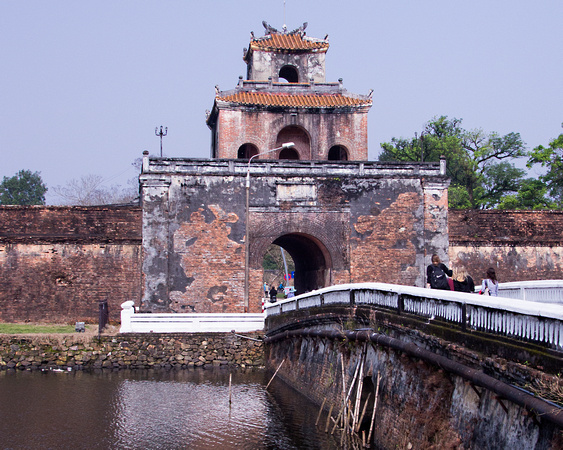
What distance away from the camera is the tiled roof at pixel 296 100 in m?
25.8

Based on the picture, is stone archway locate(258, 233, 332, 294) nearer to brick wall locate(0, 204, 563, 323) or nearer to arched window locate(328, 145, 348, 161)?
brick wall locate(0, 204, 563, 323)

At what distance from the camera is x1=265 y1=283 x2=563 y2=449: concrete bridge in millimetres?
6680

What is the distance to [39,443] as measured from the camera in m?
12.2

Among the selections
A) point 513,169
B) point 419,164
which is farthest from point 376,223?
point 513,169

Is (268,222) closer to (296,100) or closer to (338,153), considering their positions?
(338,153)

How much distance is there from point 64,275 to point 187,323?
21.1 feet

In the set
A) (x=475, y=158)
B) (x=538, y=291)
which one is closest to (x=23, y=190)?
(x=475, y=158)

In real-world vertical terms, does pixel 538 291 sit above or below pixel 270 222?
below

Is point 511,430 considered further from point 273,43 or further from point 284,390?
point 273,43

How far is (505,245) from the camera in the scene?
26156 mm

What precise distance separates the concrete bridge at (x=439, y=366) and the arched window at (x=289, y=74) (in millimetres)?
14760

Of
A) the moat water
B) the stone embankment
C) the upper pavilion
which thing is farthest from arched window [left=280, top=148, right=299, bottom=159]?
the moat water

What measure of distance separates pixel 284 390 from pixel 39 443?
21.7ft

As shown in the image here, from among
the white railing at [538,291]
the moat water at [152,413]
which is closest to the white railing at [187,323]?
the moat water at [152,413]
